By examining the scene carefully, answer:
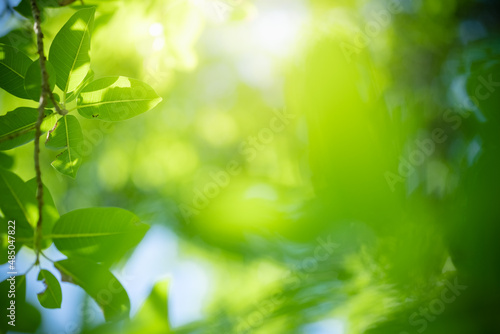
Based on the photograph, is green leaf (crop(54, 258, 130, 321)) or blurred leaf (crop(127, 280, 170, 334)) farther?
blurred leaf (crop(127, 280, 170, 334))

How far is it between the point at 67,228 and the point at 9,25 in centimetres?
72

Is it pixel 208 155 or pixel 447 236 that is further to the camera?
pixel 208 155

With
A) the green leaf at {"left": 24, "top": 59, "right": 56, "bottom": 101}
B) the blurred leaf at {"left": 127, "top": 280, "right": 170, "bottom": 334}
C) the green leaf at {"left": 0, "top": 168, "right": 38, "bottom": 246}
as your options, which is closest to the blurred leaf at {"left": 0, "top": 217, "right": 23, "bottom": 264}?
the green leaf at {"left": 0, "top": 168, "right": 38, "bottom": 246}

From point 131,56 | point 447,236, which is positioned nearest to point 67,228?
point 447,236

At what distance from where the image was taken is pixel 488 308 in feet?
2.72

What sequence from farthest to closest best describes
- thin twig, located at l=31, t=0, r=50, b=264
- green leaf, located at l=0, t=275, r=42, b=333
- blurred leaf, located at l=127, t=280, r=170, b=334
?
blurred leaf, located at l=127, t=280, r=170, b=334 < green leaf, located at l=0, t=275, r=42, b=333 < thin twig, located at l=31, t=0, r=50, b=264

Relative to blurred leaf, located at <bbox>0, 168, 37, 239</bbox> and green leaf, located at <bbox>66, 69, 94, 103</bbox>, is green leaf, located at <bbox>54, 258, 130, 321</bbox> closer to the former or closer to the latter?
blurred leaf, located at <bbox>0, 168, 37, 239</bbox>

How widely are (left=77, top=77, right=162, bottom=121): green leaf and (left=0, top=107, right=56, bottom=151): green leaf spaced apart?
0.24 feet

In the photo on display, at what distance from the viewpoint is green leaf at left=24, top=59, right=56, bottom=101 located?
2.04ft

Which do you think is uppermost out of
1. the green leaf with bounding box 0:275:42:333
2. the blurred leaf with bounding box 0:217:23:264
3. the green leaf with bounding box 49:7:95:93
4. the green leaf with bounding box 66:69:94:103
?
the green leaf with bounding box 49:7:95:93

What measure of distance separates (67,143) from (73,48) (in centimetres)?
19

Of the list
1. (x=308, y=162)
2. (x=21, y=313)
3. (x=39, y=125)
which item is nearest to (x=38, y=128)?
(x=39, y=125)

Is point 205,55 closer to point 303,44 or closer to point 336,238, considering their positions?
point 303,44

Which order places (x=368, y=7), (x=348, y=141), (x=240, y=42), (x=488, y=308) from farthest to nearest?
(x=240, y=42) < (x=368, y=7) < (x=348, y=141) < (x=488, y=308)
